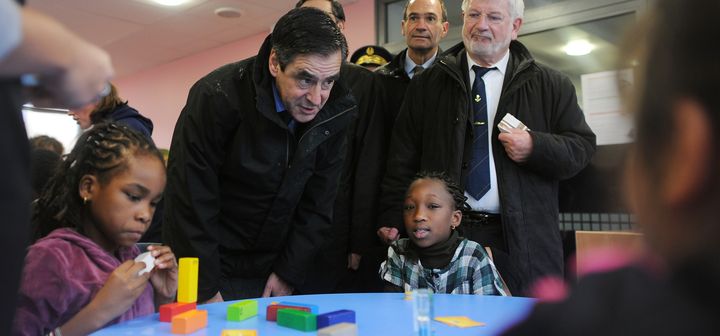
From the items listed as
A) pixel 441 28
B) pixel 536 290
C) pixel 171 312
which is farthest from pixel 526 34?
pixel 171 312

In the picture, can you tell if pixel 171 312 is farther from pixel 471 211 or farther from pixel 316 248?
pixel 471 211

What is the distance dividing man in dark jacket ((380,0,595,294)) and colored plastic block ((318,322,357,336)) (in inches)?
41.2

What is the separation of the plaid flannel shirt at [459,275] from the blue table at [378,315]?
0.43 meters

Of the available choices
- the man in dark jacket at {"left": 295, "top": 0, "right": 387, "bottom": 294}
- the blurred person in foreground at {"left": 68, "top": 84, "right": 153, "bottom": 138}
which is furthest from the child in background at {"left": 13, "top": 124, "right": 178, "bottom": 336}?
the man in dark jacket at {"left": 295, "top": 0, "right": 387, "bottom": 294}

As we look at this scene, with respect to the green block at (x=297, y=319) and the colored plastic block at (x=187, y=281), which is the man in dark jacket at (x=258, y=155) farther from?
the green block at (x=297, y=319)

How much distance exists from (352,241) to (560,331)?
1931 mm

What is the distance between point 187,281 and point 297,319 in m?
0.28

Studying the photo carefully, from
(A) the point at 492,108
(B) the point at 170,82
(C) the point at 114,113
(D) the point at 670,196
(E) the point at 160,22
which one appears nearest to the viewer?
(D) the point at 670,196

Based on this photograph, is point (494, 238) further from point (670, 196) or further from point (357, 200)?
point (670, 196)

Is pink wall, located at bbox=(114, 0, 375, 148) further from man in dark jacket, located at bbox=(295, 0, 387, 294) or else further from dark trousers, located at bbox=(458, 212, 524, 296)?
dark trousers, located at bbox=(458, 212, 524, 296)

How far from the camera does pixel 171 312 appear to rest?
1081mm

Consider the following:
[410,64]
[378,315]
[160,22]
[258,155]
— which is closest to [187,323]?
[378,315]

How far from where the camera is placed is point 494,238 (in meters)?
1.94

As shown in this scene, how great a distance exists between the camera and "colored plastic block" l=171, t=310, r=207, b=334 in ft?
3.31
